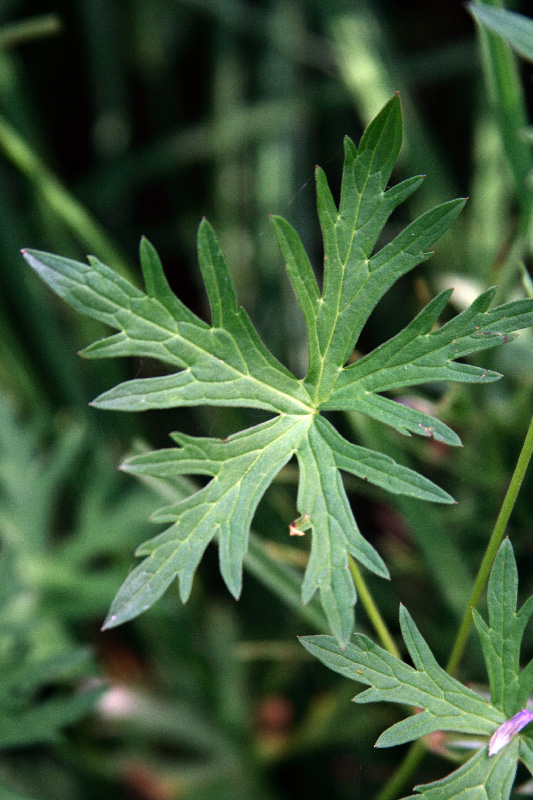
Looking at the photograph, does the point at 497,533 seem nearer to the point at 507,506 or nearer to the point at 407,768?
the point at 507,506

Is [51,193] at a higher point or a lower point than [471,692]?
higher

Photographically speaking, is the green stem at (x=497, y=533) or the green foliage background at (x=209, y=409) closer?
the green stem at (x=497, y=533)

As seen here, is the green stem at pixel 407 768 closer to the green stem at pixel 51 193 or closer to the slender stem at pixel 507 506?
the slender stem at pixel 507 506

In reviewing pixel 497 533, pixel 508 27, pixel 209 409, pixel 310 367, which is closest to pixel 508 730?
pixel 497 533

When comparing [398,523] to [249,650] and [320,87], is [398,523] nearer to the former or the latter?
[249,650]

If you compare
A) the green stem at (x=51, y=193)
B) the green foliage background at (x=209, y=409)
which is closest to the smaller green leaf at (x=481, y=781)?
the green foliage background at (x=209, y=409)

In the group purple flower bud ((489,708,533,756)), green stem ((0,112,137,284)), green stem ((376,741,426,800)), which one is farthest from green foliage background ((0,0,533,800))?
purple flower bud ((489,708,533,756))

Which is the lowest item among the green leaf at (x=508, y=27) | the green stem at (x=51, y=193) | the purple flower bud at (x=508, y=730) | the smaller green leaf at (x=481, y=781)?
the smaller green leaf at (x=481, y=781)

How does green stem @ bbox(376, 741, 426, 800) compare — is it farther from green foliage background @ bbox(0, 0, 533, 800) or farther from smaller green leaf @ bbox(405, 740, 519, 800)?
green foliage background @ bbox(0, 0, 533, 800)
